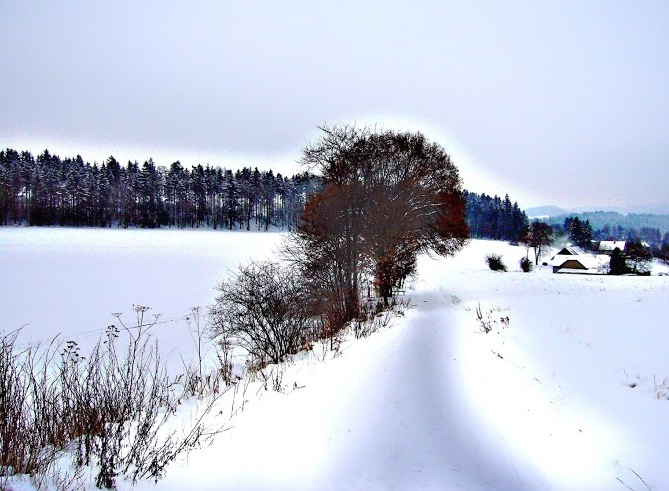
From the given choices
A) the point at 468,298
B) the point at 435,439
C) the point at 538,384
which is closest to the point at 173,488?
the point at 435,439

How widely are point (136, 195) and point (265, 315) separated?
7067 cm

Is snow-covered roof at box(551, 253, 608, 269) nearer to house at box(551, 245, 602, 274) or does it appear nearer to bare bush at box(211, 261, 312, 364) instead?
house at box(551, 245, 602, 274)

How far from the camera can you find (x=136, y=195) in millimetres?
73188

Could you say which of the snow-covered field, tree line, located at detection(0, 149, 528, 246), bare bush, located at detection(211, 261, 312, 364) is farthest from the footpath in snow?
tree line, located at detection(0, 149, 528, 246)

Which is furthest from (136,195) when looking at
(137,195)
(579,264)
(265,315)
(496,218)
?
(496,218)

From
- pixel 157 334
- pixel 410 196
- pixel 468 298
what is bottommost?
pixel 157 334

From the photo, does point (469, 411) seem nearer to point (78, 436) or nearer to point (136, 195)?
point (78, 436)

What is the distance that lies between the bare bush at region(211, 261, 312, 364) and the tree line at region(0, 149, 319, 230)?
4028cm

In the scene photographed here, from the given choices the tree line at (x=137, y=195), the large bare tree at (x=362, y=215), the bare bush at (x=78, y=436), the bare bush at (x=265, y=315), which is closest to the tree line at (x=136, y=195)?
the tree line at (x=137, y=195)

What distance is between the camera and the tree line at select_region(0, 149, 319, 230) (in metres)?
64.4

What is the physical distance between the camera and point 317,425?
15.6ft

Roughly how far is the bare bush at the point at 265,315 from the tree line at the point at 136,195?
40.3 meters

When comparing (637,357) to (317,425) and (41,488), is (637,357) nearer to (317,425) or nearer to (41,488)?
(317,425)

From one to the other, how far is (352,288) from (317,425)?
14.0 meters
